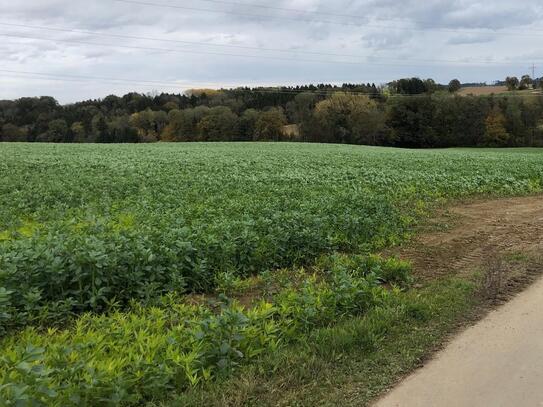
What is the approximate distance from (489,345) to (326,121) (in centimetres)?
8117

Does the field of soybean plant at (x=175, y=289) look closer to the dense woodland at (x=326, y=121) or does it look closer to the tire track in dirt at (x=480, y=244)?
the tire track in dirt at (x=480, y=244)

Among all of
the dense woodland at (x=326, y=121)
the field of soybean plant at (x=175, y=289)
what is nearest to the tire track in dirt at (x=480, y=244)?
the field of soybean plant at (x=175, y=289)

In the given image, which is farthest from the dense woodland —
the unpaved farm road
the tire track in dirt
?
the unpaved farm road

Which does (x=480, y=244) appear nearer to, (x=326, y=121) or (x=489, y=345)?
(x=489, y=345)

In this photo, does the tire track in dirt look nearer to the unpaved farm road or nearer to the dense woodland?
the unpaved farm road

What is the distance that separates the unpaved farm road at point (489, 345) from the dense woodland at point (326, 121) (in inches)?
2950

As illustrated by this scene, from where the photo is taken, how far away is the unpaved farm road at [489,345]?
143 inches

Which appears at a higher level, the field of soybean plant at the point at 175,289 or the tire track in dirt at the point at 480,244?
the field of soybean plant at the point at 175,289

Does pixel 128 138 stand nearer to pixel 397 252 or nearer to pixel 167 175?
pixel 167 175

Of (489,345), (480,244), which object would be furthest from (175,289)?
(480,244)

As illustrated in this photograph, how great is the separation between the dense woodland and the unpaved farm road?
74.9 m

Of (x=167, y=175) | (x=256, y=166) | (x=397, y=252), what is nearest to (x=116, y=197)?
(x=167, y=175)

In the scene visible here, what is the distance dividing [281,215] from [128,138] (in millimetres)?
75705

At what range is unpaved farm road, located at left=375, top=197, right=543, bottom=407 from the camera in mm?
3639
